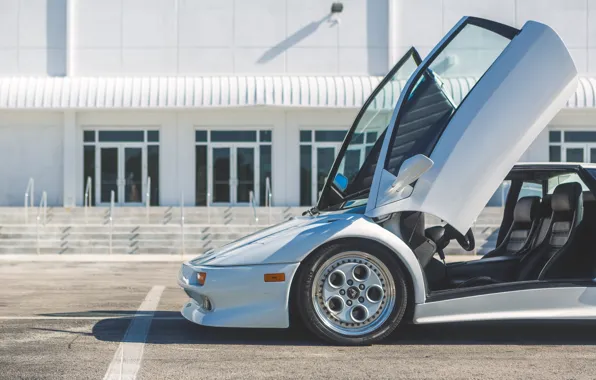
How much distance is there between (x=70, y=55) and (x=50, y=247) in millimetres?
9450

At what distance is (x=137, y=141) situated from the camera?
28.9 metres

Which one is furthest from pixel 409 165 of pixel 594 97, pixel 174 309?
pixel 594 97

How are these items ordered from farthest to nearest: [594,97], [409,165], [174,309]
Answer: [594,97] → [174,309] → [409,165]

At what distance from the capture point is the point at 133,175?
29.0 m

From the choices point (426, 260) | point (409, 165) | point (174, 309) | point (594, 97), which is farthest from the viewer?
point (594, 97)

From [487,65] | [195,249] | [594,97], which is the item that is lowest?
[195,249]

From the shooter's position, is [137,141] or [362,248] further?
[137,141]

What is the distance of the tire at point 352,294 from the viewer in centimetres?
574

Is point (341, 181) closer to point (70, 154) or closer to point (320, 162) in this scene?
point (320, 162)

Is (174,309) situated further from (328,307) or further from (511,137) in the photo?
(511,137)

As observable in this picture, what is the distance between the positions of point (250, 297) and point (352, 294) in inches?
27.3

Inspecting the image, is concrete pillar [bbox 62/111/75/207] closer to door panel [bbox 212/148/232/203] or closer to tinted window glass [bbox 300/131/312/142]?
door panel [bbox 212/148/232/203]

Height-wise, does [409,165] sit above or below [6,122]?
below

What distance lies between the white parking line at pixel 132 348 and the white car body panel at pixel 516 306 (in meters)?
1.91
